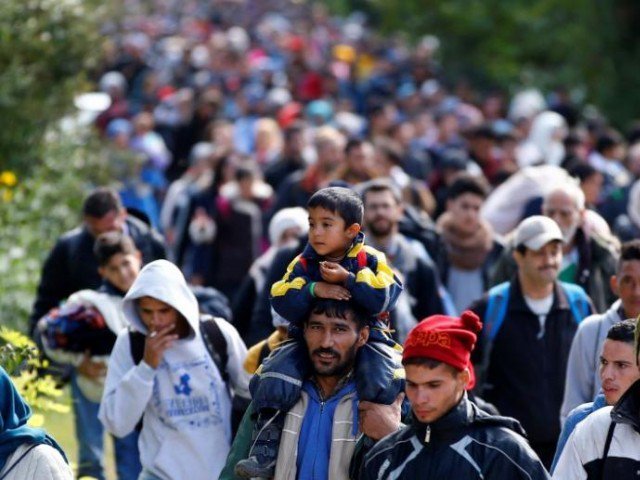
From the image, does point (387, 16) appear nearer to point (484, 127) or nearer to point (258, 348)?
point (484, 127)

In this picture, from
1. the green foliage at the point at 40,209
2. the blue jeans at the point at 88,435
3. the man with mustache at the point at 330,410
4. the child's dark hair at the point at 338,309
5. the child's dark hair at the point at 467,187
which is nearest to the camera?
the man with mustache at the point at 330,410

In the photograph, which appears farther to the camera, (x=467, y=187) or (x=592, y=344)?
(x=467, y=187)

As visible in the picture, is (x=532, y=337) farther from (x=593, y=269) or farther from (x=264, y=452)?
(x=264, y=452)

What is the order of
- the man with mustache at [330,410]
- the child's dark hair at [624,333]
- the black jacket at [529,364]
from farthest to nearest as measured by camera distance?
the black jacket at [529,364]
the child's dark hair at [624,333]
the man with mustache at [330,410]

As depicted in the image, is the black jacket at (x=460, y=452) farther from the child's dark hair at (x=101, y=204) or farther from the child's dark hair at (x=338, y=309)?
the child's dark hair at (x=101, y=204)

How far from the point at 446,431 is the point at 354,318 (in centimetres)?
87

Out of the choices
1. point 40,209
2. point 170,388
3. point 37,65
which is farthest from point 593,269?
point 37,65

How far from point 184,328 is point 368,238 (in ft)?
10.3

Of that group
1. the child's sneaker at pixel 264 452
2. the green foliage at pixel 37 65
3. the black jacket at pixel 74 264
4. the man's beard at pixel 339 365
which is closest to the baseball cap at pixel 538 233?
the black jacket at pixel 74 264

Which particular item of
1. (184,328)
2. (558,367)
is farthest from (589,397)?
(184,328)

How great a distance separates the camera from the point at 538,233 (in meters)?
9.95

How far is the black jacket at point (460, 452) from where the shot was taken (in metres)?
6.14

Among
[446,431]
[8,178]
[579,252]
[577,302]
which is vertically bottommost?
[446,431]

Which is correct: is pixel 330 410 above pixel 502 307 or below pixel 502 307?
below
